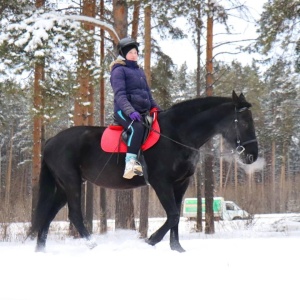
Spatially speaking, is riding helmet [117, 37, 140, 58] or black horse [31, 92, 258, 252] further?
riding helmet [117, 37, 140, 58]

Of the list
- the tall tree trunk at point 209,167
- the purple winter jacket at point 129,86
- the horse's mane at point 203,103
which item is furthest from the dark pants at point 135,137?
the tall tree trunk at point 209,167

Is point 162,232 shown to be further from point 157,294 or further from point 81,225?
point 157,294

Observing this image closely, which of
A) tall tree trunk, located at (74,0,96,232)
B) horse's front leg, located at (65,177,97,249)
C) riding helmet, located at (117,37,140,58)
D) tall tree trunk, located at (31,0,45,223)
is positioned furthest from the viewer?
tall tree trunk, located at (31,0,45,223)

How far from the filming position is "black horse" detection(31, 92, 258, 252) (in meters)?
6.17

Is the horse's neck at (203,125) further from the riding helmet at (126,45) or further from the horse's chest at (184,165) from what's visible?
the riding helmet at (126,45)

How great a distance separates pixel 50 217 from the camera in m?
7.16

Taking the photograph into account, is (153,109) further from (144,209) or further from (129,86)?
(144,209)

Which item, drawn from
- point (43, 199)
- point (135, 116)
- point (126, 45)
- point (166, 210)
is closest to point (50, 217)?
point (43, 199)

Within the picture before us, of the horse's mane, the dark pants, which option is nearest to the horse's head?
the horse's mane

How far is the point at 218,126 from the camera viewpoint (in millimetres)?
6418

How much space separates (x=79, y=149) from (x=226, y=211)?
31.9m

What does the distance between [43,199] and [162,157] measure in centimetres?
220

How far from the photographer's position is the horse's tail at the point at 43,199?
7.06 meters

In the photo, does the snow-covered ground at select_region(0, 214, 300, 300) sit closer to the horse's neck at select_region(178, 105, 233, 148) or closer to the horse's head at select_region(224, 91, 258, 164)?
the horse's head at select_region(224, 91, 258, 164)
